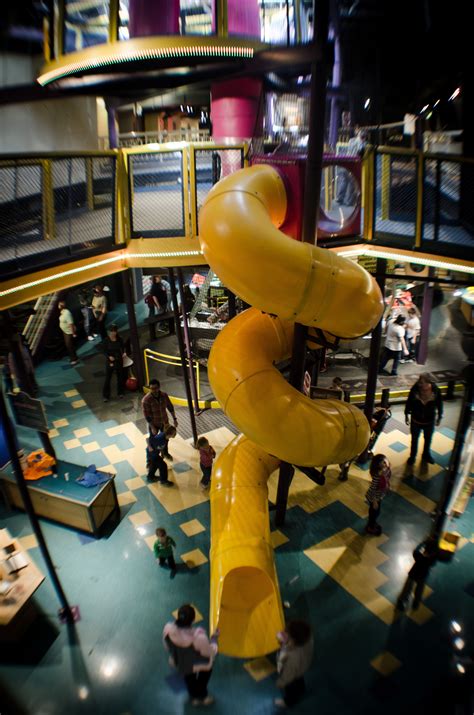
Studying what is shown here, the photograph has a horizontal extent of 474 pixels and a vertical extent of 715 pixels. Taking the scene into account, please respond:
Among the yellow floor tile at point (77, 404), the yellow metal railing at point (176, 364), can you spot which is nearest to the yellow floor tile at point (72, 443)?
the yellow floor tile at point (77, 404)

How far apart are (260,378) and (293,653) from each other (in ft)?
8.24

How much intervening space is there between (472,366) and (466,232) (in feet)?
9.29

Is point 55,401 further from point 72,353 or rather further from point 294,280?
point 294,280

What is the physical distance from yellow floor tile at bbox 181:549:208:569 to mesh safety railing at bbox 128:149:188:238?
4420 millimetres

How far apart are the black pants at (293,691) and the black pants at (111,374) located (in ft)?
23.9

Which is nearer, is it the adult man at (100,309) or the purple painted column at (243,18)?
the purple painted column at (243,18)

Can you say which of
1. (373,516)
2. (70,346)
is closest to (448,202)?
(373,516)

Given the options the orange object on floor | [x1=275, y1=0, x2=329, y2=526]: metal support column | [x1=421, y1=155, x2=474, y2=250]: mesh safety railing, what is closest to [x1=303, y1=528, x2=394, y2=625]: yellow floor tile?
[x1=275, y1=0, x2=329, y2=526]: metal support column

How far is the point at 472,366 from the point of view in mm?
4746

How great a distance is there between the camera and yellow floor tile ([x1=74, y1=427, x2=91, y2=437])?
9.06m

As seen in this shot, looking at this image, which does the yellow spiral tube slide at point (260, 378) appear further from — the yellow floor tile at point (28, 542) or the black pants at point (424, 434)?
the black pants at point (424, 434)

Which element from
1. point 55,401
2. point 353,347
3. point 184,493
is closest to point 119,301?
point 55,401

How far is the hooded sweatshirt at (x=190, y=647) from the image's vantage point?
13.8ft

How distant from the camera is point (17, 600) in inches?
201
